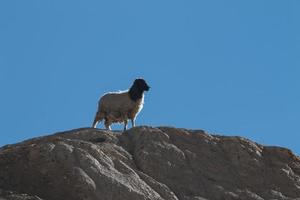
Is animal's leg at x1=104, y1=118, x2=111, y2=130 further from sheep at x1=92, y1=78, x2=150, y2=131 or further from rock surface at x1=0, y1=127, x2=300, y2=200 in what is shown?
rock surface at x1=0, y1=127, x2=300, y2=200

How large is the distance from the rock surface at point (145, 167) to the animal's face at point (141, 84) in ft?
20.5

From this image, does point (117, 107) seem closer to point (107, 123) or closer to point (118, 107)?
point (118, 107)

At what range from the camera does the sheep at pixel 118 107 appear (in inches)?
1364

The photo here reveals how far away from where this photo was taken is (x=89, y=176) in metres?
25.7

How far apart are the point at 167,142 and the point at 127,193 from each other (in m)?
3.91

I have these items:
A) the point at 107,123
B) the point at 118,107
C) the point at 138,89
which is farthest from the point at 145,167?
the point at 138,89

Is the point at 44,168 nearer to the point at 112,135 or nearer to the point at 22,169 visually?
the point at 22,169

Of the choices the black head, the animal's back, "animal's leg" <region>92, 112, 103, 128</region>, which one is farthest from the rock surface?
the black head

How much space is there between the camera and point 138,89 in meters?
35.8

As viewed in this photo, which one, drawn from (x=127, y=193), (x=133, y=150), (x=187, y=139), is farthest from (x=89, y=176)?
(x=187, y=139)

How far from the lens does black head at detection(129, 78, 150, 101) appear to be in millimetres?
35312

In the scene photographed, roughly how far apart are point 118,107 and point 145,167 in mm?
7559

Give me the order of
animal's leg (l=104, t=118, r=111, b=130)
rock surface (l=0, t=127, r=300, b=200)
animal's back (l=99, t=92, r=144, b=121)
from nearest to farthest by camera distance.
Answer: rock surface (l=0, t=127, r=300, b=200), animal's back (l=99, t=92, r=144, b=121), animal's leg (l=104, t=118, r=111, b=130)

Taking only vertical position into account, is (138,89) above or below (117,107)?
above
